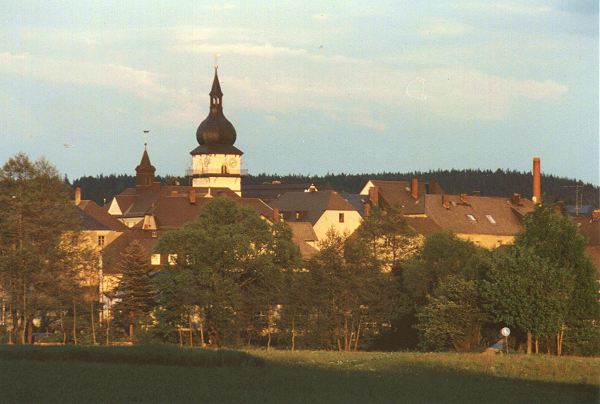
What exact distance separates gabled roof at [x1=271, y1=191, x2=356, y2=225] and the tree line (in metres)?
55.1

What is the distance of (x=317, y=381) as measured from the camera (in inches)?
1811

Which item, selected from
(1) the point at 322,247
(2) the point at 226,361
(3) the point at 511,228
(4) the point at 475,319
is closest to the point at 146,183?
(3) the point at 511,228

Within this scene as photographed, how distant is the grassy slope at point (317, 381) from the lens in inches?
1599

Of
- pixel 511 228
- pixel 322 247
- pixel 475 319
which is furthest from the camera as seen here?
pixel 511 228

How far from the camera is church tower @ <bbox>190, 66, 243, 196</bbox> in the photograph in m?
181

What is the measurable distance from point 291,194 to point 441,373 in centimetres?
10710

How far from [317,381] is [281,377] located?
4.12 feet

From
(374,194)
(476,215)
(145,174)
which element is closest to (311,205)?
(374,194)

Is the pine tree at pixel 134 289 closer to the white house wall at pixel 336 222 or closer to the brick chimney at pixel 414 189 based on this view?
the white house wall at pixel 336 222

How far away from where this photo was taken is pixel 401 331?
8462cm

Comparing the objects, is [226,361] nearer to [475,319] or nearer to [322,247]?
[475,319]

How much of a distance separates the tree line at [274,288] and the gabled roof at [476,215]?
185 feet

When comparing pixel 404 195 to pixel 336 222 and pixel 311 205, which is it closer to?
pixel 311 205

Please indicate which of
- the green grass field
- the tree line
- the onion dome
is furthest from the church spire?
the green grass field
